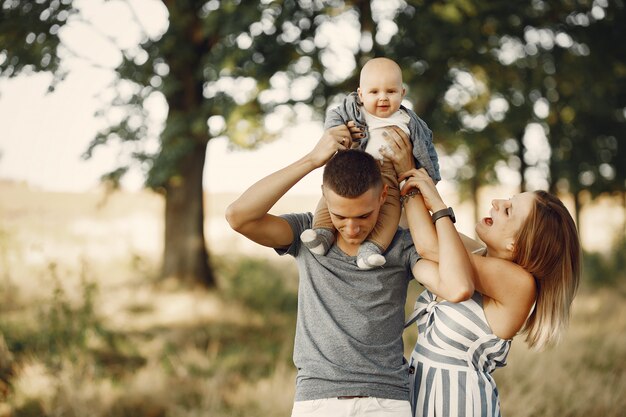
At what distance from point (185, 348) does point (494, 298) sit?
5.79 metres

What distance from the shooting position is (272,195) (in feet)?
7.87

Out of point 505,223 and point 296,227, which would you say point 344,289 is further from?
point 505,223

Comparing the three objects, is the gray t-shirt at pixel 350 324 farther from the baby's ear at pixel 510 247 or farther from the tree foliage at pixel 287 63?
the tree foliage at pixel 287 63

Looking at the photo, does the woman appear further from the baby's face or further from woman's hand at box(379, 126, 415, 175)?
the baby's face

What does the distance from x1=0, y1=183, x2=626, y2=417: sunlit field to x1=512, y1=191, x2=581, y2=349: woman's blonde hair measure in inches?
115

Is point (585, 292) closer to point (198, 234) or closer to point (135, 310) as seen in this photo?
point (198, 234)

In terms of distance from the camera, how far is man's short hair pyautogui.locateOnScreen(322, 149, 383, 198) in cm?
227

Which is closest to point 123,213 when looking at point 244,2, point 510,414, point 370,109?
point 244,2

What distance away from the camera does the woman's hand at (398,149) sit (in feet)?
8.41

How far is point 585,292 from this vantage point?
11.5m

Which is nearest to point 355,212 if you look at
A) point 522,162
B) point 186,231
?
point 186,231

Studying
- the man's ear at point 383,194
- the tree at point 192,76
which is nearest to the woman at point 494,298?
the man's ear at point 383,194

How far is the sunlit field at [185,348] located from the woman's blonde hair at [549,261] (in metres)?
2.91

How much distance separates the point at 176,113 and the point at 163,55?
793 mm
